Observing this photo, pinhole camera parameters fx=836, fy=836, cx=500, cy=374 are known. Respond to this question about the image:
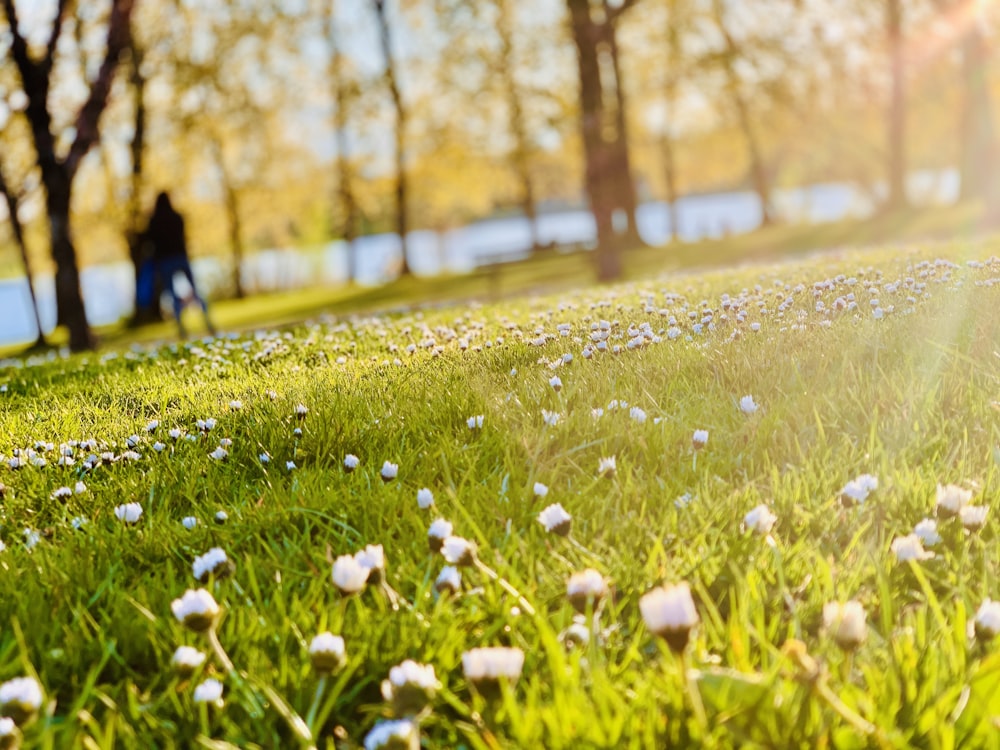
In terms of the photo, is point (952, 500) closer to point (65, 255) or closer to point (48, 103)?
point (65, 255)

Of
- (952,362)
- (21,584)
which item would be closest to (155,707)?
(21,584)

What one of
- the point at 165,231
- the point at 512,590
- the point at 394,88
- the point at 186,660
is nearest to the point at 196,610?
the point at 186,660

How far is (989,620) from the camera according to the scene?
1773 millimetres

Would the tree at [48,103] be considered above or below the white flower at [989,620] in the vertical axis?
above

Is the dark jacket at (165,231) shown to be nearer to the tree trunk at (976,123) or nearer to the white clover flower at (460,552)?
the white clover flower at (460,552)

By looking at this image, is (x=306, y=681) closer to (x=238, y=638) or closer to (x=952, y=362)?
(x=238, y=638)

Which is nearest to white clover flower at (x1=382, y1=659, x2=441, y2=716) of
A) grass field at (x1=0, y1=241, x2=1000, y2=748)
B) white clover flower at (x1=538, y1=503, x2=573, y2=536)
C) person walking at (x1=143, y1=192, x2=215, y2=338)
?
grass field at (x1=0, y1=241, x2=1000, y2=748)

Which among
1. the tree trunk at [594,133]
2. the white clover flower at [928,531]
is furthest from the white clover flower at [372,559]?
the tree trunk at [594,133]

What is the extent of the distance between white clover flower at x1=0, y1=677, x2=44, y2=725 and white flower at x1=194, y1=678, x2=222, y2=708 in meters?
0.32

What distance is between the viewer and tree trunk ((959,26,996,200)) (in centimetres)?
2441

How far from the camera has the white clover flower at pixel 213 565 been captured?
7.45 ft

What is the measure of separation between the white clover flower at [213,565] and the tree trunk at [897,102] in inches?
1041

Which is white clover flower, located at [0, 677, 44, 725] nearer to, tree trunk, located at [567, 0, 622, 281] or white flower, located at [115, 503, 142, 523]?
white flower, located at [115, 503, 142, 523]

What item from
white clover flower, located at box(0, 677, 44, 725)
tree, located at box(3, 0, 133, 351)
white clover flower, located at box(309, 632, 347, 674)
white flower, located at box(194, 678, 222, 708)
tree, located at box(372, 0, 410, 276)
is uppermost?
tree, located at box(372, 0, 410, 276)
